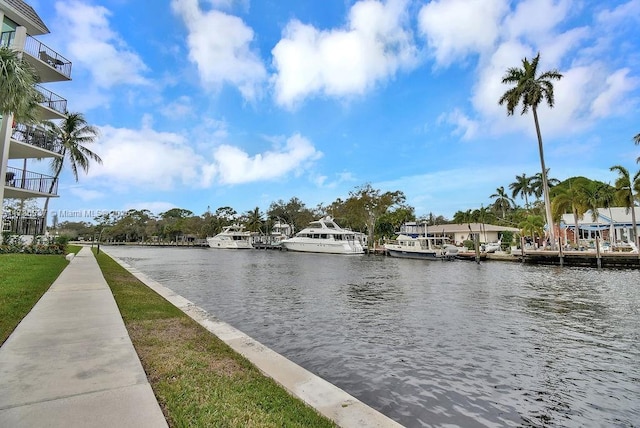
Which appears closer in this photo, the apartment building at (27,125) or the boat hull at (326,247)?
the apartment building at (27,125)

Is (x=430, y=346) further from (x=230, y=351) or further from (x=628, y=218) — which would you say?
(x=628, y=218)

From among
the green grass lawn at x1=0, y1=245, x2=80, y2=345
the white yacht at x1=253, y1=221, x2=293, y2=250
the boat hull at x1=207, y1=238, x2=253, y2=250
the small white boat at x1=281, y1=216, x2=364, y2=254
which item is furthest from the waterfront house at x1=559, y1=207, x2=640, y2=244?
the boat hull at x1=207, y1=238, x2=253, y2=250

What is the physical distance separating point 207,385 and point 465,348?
5552mm

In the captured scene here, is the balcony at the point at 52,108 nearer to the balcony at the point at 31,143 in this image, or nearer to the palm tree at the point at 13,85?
the balcony at the point at 31,143

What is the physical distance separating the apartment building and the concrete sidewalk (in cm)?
1828

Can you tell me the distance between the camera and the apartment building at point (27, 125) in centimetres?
2058

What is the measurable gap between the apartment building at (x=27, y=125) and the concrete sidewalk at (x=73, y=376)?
18.3 metres

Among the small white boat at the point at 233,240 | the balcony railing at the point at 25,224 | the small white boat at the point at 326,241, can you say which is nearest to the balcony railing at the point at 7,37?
the balcony railing at the point at 25,224

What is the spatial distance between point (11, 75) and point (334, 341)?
465 inches

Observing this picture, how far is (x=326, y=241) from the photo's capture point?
56562 millimetres

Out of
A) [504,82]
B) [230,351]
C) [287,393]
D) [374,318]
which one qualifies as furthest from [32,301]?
[504,82]

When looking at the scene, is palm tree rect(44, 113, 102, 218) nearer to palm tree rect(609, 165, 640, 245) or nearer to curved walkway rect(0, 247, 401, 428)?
curved walkway rect(0, 247, 401, 428)

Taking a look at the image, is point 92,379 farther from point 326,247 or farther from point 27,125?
point 326,247

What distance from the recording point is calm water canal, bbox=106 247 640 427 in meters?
5.02
